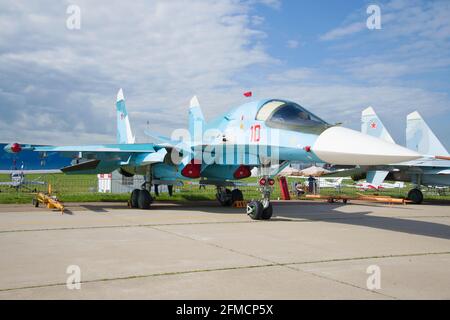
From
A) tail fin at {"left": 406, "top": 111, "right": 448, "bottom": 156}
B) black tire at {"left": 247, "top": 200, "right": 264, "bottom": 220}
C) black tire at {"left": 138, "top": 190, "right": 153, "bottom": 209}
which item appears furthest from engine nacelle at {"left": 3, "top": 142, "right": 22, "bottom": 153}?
tail fin at {"left": 406, "top": 111, "right": 448, "bottom": 156}

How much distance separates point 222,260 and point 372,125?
18107mm

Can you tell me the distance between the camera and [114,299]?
11.6 feet

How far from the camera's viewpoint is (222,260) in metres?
5.18

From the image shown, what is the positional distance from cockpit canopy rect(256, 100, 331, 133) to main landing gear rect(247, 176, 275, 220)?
132cm

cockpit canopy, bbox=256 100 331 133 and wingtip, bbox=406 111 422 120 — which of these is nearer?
cockpit canopy, bbox=256 100 331 133

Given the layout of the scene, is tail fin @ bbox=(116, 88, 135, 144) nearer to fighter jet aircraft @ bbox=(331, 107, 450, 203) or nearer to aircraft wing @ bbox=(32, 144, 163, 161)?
aircraft wing @ bbox=(32, 144, 163, 161)

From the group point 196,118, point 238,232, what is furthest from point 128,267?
point 196,118

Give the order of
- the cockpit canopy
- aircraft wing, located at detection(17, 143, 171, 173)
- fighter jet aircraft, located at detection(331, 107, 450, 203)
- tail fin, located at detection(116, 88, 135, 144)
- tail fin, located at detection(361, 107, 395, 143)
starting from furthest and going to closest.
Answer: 1. tail fin, located at detection(361, 107, 395, 143)
2. fighter jet aircraft, located at detection(331, 107, 450, 203)
3. tail fin, located at detection(116, 88, 135, 144)
4. aircraft wing, located at detection(17, 143, 171, 173)
5. the cockpit canopy

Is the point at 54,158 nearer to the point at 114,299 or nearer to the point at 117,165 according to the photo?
the point at 117,165

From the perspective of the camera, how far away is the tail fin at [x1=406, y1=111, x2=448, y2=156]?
19969 mm

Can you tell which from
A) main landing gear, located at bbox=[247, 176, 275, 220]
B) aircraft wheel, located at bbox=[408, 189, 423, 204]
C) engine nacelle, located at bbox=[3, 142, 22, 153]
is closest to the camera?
main landing gear, located at bbox=[247, 176, 275, 220]

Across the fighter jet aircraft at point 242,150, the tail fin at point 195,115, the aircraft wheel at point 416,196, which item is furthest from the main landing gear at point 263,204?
the aircraft wheel at point 416,196

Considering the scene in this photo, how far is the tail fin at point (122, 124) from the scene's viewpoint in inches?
688

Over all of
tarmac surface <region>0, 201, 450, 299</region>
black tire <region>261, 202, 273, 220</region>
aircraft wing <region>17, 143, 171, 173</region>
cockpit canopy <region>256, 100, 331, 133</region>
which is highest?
cockpit canopy <region>256, 100, 331, 133</region>
